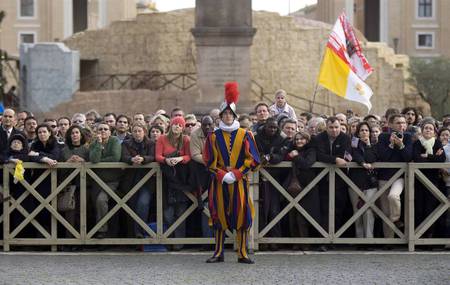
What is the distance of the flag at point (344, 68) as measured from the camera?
61.1ft

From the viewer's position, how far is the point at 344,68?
1888 centimetres

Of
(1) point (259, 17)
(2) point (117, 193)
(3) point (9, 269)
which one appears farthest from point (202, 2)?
(1) point (259, 17)

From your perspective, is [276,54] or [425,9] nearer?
[276,54]

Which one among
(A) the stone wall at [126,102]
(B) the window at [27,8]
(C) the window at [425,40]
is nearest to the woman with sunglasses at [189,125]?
(A) the stone wall at [126,102]

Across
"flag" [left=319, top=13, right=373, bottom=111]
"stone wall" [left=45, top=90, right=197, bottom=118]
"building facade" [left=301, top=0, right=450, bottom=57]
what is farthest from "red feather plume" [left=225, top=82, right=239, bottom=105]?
"building facade" [left=301, top=0, right=450, bottom=57]

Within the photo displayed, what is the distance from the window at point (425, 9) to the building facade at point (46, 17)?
1829cm

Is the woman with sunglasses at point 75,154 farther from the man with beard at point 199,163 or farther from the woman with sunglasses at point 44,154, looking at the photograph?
the man with beard at point 199,163

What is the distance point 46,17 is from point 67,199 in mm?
59797

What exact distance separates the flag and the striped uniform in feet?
20.3

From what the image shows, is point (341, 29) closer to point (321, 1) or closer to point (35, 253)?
point (35, 253)

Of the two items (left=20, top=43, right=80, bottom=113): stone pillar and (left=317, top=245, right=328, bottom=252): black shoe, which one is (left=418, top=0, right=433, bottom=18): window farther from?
(left=317, top=245, right=328, bottom=252): black shoe

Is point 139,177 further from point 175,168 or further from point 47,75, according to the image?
point 47,75

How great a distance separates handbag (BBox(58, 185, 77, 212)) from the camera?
44.2 feet

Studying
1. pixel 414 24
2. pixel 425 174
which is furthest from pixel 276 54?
pixel 414 24
